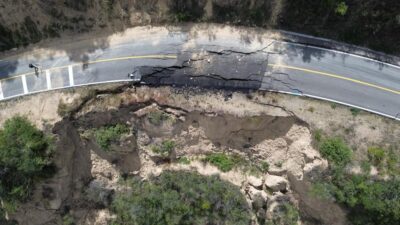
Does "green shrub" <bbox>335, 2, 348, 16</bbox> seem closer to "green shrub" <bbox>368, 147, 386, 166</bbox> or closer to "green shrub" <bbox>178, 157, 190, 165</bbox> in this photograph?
"green shrub" <bbox>368, 147, 386, 166</bbox>

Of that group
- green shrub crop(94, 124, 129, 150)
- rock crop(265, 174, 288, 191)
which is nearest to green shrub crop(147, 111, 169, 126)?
green shrub crop(94, 124, 129, 150)

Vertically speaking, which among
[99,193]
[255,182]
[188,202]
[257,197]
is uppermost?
[255,182]

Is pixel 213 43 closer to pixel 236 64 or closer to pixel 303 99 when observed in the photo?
pixel 236 64

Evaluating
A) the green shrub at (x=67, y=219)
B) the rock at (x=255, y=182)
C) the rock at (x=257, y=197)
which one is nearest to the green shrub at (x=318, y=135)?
the rock at (x=255, y=182)

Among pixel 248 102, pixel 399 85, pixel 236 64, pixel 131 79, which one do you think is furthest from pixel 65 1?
pixel 399 85

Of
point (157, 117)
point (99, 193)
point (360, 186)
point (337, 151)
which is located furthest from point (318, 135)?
point (99, 193)

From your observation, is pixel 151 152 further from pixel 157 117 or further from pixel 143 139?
pixel 157 117

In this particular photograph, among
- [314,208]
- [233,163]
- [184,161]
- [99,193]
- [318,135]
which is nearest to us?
[318,135]
